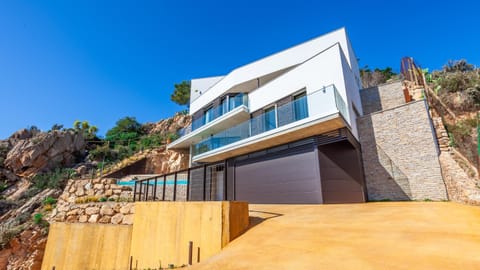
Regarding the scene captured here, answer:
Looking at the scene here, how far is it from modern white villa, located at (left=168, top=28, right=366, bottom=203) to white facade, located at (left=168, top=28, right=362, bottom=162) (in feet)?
0.16

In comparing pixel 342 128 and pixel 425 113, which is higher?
pixel 425 113

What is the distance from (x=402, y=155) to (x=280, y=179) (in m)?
5.85

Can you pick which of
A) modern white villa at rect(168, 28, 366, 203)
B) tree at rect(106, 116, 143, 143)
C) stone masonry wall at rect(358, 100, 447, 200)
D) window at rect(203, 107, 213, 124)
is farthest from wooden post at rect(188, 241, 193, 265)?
tree at rect(106, 116, 143, 143)

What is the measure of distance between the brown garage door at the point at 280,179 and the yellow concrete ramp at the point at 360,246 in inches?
187

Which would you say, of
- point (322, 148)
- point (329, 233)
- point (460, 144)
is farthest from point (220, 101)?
point (460, 144)

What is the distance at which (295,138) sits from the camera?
10250 mm

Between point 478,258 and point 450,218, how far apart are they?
2791mm

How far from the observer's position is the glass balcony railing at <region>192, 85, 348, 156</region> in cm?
895

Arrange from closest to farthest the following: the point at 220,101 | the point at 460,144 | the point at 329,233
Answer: the point at 329,233 < the point at 460,144 < the point at 220,101

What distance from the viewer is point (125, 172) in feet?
60.4

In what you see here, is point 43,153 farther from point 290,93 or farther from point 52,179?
point 290,93

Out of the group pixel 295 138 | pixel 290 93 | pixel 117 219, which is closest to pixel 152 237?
pixel 117 219

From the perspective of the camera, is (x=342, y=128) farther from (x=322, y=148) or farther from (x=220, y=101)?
(x=220, y=101)

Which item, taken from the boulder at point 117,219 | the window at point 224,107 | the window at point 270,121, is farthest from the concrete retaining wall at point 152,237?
the window at point 224,107
